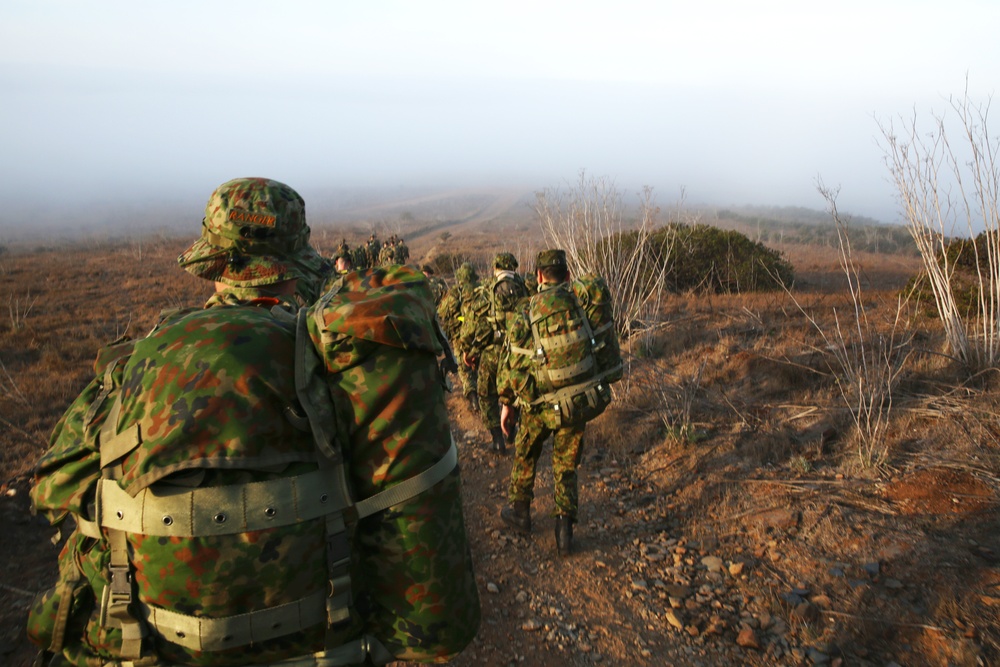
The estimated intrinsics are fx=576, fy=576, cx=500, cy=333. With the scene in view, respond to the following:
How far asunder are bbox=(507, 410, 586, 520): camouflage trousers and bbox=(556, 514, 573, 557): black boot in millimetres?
53

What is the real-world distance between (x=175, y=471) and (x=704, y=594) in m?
3.21

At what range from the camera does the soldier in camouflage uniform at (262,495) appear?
120cm

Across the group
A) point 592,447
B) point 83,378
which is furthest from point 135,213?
point 592,447

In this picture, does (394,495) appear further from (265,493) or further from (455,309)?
(455,309)

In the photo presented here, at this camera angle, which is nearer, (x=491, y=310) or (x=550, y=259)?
(x=550, y=259)

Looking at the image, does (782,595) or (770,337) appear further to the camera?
(770,337)

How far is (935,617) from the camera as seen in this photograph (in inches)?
115

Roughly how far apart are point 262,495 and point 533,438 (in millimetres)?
2862

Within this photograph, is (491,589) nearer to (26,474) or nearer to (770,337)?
(26,474)

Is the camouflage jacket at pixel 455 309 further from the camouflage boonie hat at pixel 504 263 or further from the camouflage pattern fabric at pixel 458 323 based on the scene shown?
the camouflage boonie hat at pixel 504 263

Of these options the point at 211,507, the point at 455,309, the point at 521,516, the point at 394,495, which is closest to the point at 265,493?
the point at 211,507

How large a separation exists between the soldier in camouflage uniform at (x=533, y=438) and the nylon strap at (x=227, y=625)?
8.61ft

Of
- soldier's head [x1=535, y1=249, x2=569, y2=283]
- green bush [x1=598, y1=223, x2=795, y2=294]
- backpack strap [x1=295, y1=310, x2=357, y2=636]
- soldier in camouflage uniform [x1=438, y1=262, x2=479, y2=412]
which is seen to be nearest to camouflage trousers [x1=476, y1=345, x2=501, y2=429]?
soldier in camouflage uniform [x1=438, y1=262, x2=479, y2=412]

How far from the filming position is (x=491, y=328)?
5996mm
